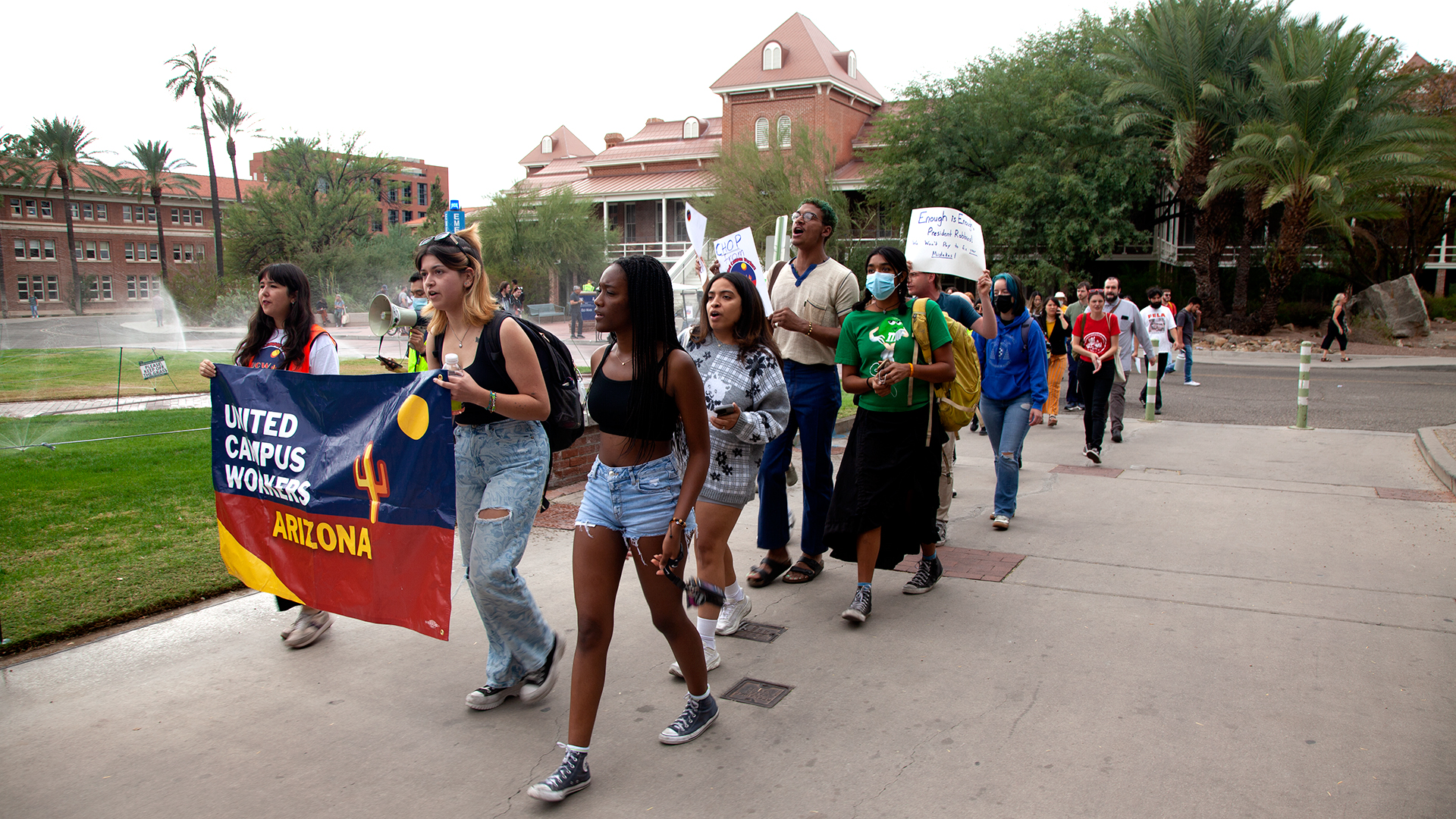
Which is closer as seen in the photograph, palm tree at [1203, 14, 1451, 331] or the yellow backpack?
the yellow backpack

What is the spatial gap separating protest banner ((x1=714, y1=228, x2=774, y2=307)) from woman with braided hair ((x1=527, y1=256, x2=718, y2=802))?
239 centimetres

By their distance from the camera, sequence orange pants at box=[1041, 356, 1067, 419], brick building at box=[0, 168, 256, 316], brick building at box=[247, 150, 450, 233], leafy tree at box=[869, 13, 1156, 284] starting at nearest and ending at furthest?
orange pants at box=[1041, 356, 1067, 419], leafy tree at box=[869, 13, 1156, 284], brick building at box=[0, 168, 256, 316], brick building at box=[247, 150, 450, 233]

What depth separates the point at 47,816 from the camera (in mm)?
2990

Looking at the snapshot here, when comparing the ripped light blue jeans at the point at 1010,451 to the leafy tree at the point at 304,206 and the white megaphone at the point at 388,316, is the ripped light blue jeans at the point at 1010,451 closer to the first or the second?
the white megaphone at the point at 388,316

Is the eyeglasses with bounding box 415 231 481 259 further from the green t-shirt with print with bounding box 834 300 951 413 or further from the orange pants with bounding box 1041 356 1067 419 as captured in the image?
the orange pants with bounding box 1041 356 1067 419

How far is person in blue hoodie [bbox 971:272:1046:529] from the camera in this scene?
6871 millimetres

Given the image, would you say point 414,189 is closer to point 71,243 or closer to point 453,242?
point 71,243

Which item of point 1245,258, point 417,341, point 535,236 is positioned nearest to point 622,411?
point 417,341

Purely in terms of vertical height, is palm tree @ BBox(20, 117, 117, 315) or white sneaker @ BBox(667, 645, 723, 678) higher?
palm tree @ BBox(20, 117, 117, 315)

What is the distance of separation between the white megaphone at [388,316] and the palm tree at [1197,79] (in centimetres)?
3077

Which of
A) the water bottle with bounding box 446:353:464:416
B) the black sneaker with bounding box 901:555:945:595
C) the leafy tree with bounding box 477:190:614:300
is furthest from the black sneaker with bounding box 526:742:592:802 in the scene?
the leafy tree with bounding box 477:190:614:300

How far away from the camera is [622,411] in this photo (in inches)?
129

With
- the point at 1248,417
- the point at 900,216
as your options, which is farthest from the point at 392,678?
the point at 900,216

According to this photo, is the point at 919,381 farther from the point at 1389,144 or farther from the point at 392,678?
the point at 1389,144
